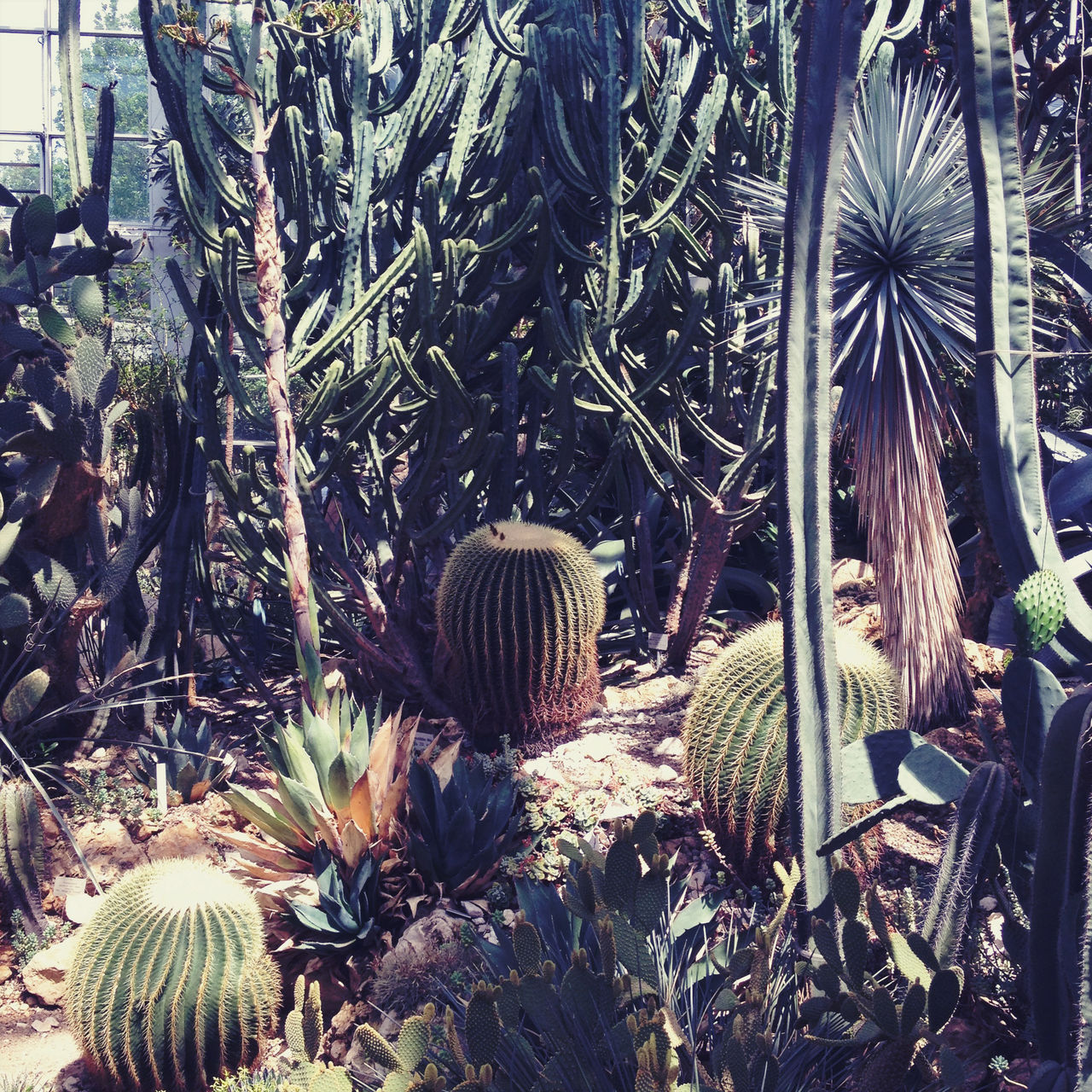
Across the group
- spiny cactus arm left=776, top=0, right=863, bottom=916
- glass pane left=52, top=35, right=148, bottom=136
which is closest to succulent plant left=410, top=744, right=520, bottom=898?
spiny cactus arm left=776, top=0, right=863, bottom=916

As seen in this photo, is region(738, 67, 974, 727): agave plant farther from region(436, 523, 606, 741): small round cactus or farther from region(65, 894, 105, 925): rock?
region(65, 894, 105, 925): rock

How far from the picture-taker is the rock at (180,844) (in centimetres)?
376

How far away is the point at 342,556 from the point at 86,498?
3.53 ft

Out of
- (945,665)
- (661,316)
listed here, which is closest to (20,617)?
(661,316)

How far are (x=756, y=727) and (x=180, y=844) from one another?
7.21 ft

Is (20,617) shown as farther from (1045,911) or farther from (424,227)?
(1045,911)

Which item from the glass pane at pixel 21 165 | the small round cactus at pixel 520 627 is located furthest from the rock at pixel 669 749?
the glass pane at pixel 21 165

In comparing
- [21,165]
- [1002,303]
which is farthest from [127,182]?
[1002,303]

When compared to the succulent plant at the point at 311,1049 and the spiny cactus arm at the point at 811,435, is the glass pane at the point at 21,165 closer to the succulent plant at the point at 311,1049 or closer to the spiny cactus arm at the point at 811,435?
the spiny cactus arm at the point at 811,435

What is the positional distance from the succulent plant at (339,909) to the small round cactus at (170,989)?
0.24 m

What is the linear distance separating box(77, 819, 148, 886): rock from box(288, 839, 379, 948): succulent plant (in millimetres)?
978

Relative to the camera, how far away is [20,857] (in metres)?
3.48

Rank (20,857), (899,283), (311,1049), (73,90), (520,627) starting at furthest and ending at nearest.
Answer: (73,90), (520,627), (20,857), (899,283), (311,1049)

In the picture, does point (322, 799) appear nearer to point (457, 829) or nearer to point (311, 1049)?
point (457, 829)
